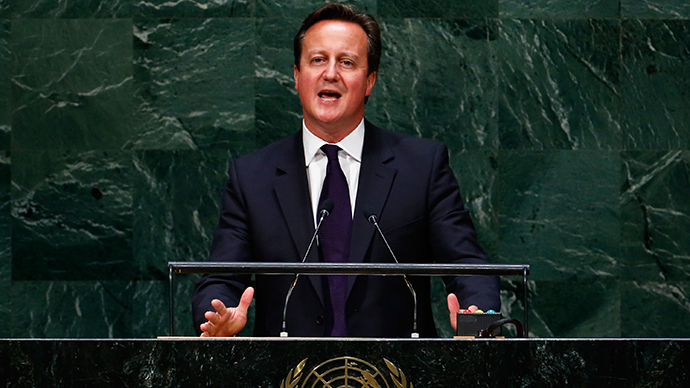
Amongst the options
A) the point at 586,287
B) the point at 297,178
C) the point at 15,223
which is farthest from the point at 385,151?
the point at 15,223

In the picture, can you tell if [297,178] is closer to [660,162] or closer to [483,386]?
[483,386]

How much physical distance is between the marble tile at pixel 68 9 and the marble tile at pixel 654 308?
3125 millimetres

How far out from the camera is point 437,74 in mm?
4836

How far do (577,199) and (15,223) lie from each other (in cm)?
305

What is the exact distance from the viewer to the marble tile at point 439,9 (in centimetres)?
485

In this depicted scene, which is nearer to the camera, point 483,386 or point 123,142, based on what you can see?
point 483,386

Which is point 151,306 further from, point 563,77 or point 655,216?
point 655,216

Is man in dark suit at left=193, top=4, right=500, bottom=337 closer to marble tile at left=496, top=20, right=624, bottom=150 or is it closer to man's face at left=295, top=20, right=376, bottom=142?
man's face at left=295, top=20, right=376, bottom=142

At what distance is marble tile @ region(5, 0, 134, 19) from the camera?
4.90m

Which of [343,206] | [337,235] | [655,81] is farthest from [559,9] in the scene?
[337,235]

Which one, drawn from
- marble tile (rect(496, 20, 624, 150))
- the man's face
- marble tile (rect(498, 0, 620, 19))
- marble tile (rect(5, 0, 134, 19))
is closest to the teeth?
the man's face

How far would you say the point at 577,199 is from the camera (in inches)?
192

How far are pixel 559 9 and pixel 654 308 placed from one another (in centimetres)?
169

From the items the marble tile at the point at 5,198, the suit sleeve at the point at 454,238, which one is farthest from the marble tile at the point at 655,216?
the marble tile at the point at 5,198
